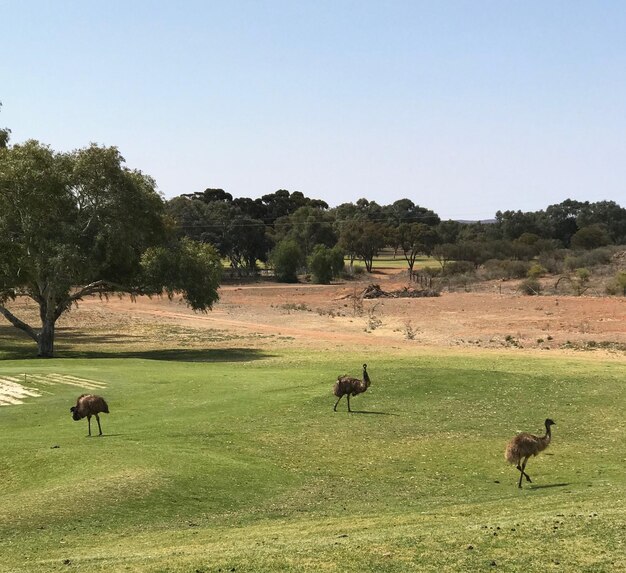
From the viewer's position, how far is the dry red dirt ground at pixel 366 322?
57.2 m

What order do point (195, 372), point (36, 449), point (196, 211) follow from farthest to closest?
point (196, 211)
point (195, 372)
point (36, 449)

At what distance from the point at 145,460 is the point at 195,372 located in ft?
58.0

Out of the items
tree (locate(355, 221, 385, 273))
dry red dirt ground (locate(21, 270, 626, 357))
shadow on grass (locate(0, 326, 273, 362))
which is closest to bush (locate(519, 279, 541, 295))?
dry red dirt ground (locate(21, 270, 626, 357))

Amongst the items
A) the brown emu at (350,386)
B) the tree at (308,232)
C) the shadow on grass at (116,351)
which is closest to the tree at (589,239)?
the tree at (308,232)

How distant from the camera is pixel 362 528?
13297 millimetres

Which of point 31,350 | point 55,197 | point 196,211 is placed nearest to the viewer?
point 55,197

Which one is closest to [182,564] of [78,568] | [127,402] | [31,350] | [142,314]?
[78,568]

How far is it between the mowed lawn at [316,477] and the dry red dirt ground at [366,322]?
857 inches

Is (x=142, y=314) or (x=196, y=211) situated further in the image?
(x=196, y=211)

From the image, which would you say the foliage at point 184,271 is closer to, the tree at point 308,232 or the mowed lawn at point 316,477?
the mowed lawn at point 316,477

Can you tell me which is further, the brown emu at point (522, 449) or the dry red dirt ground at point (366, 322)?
the dry red dirt ground at point (366, 322)

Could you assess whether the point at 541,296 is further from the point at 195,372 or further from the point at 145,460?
the point at 145,460

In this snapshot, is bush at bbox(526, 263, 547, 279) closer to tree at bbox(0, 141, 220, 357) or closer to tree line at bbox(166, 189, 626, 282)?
tree line at bbox(166, 189, 626, 282)

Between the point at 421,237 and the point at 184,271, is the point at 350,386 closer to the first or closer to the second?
the point at 184,271
